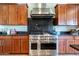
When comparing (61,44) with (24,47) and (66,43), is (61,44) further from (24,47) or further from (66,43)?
(24,47)

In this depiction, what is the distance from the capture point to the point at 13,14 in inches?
278

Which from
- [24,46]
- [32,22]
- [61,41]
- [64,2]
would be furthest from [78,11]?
[24,46]

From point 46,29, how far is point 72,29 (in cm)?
106

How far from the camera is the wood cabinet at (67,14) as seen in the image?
Answer: 7.11 m

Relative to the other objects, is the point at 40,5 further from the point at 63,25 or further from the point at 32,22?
the point at 63,25

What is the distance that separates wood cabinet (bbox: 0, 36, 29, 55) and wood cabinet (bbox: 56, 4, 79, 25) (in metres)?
1.56

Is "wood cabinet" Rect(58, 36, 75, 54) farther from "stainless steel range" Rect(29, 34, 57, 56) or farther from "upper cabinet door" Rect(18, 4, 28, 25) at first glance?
"upper cabinet door" Rect(18, 4, 28, 25)

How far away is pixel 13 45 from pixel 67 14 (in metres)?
2.40

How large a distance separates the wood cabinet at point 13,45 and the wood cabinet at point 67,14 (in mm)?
1557

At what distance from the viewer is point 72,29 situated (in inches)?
293

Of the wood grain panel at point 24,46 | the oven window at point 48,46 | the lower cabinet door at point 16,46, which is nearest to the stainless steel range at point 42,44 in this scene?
the oven window at point 48,46

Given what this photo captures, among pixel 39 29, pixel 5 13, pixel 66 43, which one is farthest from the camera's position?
pixel 39 29

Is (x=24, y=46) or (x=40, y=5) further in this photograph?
(x=40, y=5)

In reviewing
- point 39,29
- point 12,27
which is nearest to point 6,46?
point 12,27
